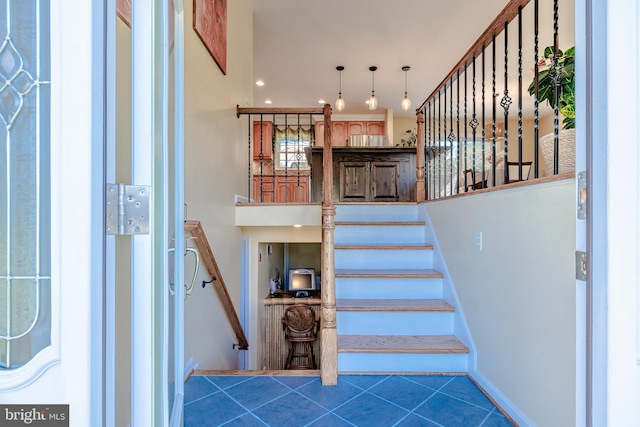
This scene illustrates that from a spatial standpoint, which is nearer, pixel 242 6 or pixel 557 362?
pixel 557 362

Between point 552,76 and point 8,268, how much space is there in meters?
2.06

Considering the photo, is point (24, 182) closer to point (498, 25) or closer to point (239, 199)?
point (498, 25)

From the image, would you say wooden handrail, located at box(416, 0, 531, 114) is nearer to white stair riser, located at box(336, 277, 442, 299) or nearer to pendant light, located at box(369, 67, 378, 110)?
white stair riser, located at box(336, 277, 442, 299)

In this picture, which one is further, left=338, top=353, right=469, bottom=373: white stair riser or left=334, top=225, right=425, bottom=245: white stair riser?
left=334, top=225, right=425, bottom=245: white stair riser

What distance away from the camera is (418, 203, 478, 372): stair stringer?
2.15m

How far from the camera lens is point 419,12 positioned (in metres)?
4.43

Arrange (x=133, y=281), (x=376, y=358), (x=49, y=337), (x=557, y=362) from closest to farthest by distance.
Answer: (x=49, y=337)
(x=133, y=281)
(x=557, y=362)
(x=376, y=358)

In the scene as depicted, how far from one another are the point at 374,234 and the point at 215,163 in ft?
5.32

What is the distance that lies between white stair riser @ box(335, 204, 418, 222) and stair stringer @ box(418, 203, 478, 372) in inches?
11.8

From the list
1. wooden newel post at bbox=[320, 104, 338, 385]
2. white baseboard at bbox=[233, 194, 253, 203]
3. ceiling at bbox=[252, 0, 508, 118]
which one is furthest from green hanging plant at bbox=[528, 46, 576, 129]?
ceiling at bbox=[252, 0, 508, 118]

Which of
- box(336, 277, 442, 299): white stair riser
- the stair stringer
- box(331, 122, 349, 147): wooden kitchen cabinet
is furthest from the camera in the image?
box(331, 122, 349, 147): wooden kitchen cabinet

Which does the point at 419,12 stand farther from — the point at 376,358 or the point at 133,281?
the point at 133,281

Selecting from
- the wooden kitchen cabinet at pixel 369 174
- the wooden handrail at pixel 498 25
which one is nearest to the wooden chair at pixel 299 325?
the wooden kitchen cabinet at pixel 369 174
